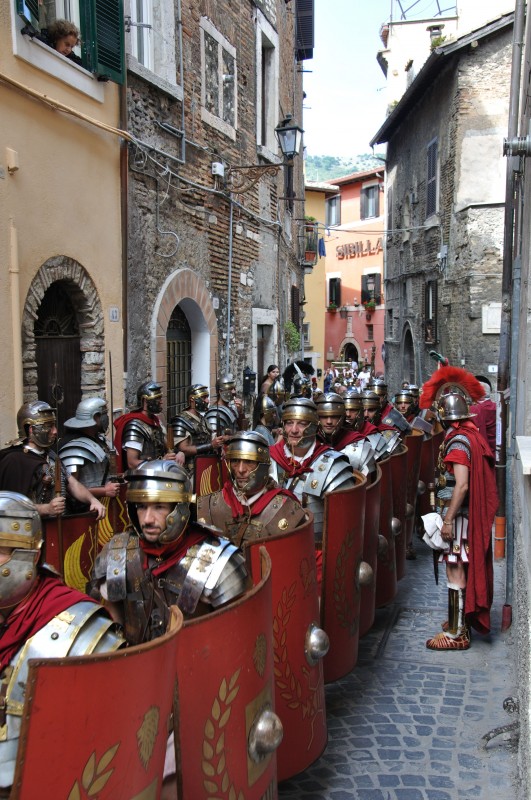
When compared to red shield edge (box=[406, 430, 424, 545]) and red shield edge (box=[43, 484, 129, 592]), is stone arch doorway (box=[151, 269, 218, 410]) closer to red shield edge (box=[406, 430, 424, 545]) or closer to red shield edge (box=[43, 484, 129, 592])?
red shield edge (box=[406, 430, 424, 545])

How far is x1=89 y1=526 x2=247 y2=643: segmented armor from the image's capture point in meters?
3.02

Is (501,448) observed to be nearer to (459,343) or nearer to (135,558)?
(135,558)

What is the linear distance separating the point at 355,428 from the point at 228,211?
20.0 ft

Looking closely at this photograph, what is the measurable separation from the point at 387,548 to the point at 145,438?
92.2 inches

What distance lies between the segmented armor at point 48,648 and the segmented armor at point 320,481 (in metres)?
2.71

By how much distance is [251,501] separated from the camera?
4312 mm

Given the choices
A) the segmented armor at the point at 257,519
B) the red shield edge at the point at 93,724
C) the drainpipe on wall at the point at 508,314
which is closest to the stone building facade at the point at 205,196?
the drainpipe on wall at the point at 508,314

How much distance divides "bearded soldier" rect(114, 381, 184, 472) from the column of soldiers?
0.04 feet

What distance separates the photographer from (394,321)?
25.8 meters

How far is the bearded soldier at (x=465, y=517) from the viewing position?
17.2 feet

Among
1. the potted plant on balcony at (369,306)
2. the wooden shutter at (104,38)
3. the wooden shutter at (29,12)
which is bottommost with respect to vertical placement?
the potted plant on balcony at (369,306)

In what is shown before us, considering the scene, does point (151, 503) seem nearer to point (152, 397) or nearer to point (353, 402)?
point (152, 397)

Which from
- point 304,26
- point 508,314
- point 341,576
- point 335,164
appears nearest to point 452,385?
point 508,314

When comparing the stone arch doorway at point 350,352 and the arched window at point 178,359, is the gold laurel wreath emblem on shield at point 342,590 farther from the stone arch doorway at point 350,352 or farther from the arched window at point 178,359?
the stone arch doorway at point 350,352
